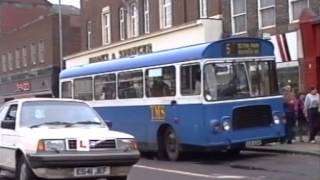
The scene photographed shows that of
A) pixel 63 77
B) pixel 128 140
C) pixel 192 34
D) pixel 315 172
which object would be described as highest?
pixel 192 34

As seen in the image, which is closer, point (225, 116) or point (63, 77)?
point (225, 116)

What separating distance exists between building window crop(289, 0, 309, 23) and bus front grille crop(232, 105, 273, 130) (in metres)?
7.99

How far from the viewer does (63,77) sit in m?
25.3

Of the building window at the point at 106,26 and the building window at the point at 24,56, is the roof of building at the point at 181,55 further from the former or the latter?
the building window at the point at 24,56

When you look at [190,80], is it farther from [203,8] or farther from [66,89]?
[203,8]

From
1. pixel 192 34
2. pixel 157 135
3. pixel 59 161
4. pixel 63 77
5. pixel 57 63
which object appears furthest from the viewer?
pixel 57 63

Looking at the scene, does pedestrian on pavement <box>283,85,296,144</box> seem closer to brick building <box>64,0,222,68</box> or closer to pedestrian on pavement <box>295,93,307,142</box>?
pedestrian on pavement <box>295,93,307,142</box>

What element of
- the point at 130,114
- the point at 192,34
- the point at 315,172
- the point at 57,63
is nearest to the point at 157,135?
the point at 130,114

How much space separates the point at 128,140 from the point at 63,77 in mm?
14049

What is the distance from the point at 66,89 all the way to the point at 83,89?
1.68 m

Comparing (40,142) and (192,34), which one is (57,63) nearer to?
(192,34)

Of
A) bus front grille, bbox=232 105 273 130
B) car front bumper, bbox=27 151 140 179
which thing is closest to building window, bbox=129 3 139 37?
bus front grille, bbox=232 105 273 130

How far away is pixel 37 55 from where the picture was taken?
57.1 metres

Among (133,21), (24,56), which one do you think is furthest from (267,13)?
(24,56)
